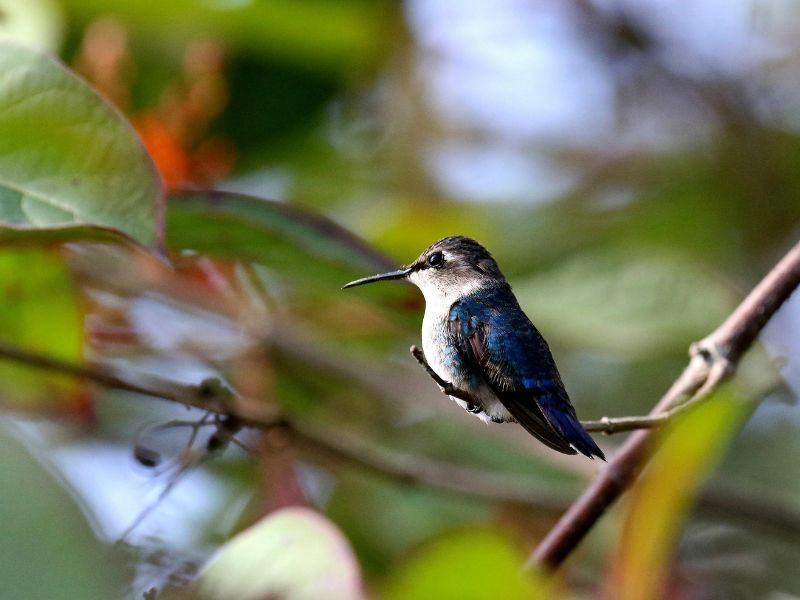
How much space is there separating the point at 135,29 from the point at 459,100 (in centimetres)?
125

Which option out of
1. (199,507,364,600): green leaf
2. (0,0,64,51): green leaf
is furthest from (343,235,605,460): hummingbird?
(0,0,64,51): green leaf

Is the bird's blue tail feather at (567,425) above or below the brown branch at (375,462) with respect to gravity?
above

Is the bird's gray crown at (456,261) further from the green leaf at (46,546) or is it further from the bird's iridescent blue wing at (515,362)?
the green leaf at (46,546)

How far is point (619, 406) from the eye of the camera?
12.2 feet

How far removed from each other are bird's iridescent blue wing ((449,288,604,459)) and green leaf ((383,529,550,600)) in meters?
0.18

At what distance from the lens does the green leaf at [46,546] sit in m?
1.47

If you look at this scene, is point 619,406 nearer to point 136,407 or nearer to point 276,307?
point 276,307

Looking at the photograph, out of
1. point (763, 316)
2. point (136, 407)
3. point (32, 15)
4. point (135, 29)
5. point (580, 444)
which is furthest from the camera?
point (135, 29)

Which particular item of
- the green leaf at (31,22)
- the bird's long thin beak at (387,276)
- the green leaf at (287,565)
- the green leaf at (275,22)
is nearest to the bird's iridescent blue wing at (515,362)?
the bird's long thin beak at (387,276)

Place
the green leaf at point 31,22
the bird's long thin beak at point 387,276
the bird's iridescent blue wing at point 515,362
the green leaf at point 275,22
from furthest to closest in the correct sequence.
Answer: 1. the green leaf at point 275,22
2. the green leaf at point 31,22
3. the bird's long thin beak at point 387,276
4. the bird's iridescent blue wing at point 515,362

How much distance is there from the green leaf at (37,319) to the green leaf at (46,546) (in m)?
0.69

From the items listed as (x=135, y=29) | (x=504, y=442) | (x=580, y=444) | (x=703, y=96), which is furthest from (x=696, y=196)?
(x=580, y=444)

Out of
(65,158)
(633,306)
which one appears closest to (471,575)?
(65,158)

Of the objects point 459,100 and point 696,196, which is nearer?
point 696,196
